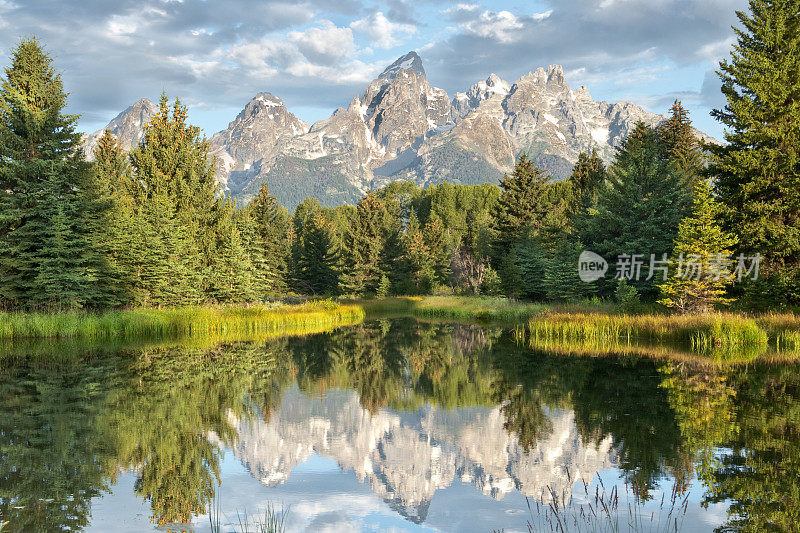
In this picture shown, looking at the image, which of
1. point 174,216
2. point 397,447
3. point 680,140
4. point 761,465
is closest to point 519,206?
point 680,140

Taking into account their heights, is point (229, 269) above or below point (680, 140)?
below

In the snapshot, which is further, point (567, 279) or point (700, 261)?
point (567, 279)

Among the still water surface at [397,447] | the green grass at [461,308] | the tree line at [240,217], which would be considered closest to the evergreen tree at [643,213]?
the tree line at [240,217]

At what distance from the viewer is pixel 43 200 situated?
31312mm

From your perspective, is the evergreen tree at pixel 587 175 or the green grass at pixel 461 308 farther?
the evergreen tree at pixel 587 175

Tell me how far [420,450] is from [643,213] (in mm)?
37256

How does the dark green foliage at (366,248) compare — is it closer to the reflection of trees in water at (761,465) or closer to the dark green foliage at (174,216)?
the dark green foliage at (174,216)

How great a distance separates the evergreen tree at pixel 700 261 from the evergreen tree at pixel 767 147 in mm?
2384

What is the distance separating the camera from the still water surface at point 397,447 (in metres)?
7.46

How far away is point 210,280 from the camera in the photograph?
39.0 metres

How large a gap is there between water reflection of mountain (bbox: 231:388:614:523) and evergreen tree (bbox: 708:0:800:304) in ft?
79.7

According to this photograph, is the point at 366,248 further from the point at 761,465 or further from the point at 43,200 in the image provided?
the point at 761,465

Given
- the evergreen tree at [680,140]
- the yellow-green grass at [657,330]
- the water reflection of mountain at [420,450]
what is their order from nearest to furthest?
the water reflection of mountain at [420,450]
the yellow-green grass at [657,330]
the evergreen tree at [680,140]

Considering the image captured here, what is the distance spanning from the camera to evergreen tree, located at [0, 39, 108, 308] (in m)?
30.0
